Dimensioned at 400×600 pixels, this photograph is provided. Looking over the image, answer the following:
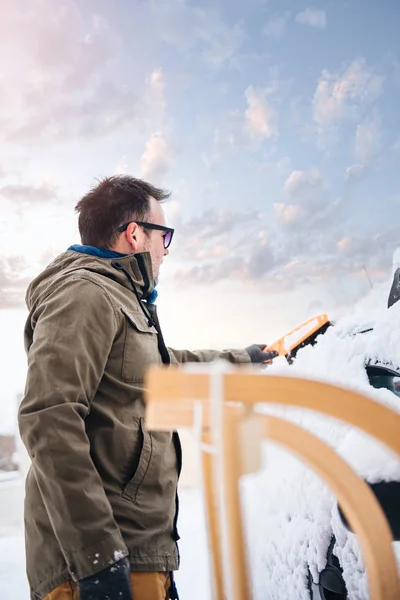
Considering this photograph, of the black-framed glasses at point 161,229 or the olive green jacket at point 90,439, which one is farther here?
the black-framed glasses at point 161,229

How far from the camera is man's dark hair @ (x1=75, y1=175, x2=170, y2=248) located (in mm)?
1894

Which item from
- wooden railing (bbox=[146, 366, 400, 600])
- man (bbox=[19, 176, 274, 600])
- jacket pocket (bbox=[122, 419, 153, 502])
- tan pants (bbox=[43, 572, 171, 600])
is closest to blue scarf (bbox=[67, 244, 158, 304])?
man (bbox=[19, 176, 274, 600])

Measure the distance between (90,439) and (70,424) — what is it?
0.16 metres

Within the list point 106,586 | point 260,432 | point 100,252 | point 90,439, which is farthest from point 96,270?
point 260,432

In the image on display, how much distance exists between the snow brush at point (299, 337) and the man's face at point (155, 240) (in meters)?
0.60

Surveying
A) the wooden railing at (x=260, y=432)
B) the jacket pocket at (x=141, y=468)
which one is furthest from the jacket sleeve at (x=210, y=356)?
the wooden railing at (x=260, y=432)

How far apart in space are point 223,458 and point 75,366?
0.86 m

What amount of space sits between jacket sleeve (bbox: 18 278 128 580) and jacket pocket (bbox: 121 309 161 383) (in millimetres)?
94

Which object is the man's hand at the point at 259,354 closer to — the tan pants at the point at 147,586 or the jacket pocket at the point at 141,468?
the jacket pocket at the point at 141,468

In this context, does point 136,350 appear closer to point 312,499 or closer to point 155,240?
point 155,240

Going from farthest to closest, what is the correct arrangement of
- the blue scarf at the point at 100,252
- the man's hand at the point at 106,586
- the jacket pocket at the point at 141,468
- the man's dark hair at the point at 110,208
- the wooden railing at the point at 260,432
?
the man's dark hair at the point at 110,208, the blue scarf at the point at 100,252, the jacket pocket at the point at 141,468, the man's hand at the point at 106,586, the wooden railing at the point at 260,432

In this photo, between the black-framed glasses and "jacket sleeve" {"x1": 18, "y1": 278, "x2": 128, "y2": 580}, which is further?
the black-framed glasses

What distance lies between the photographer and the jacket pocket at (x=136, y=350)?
151 cm

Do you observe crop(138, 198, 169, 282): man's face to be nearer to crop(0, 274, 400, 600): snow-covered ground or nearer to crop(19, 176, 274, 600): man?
crop(19, 176, 274, 600): man
